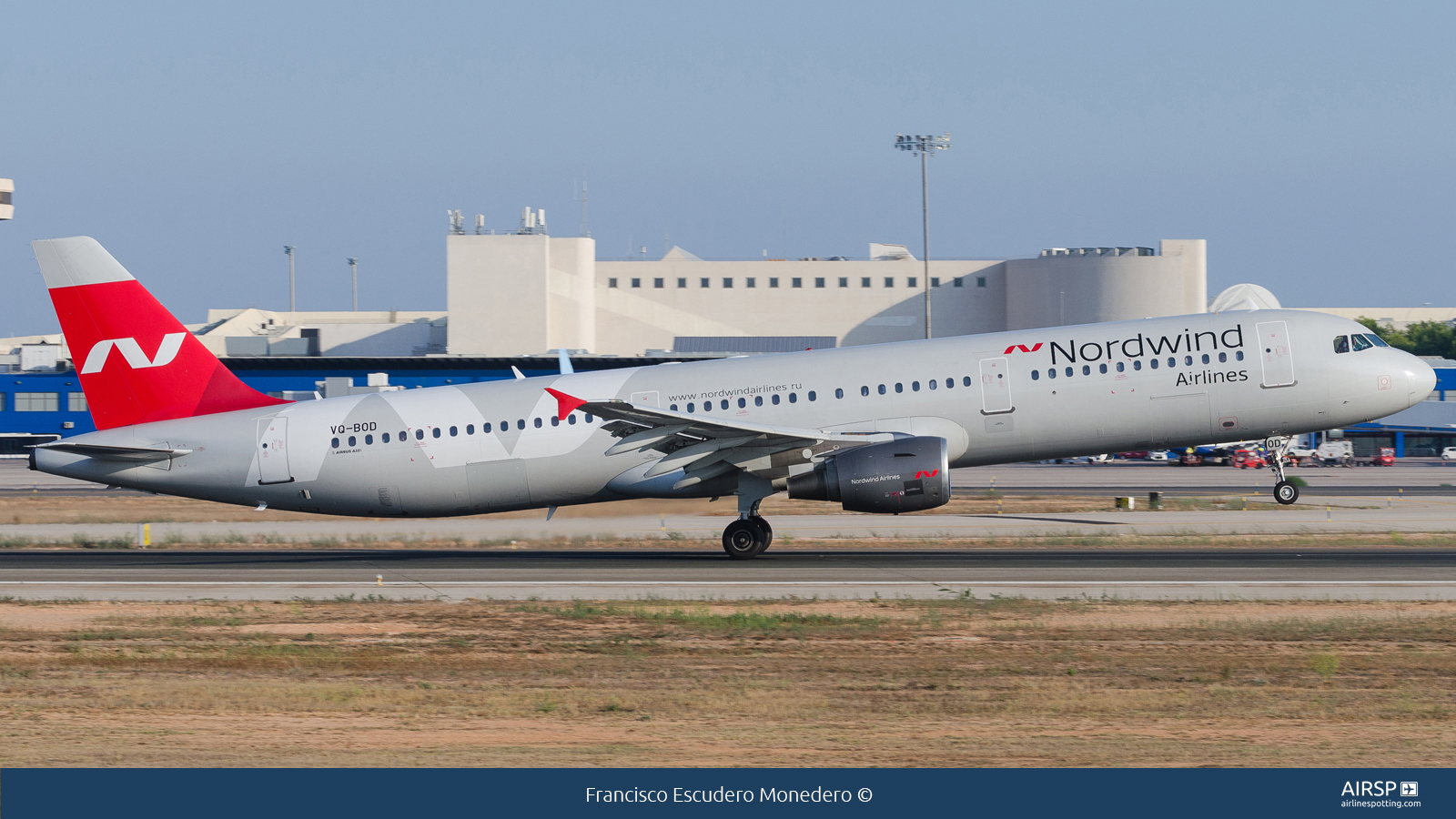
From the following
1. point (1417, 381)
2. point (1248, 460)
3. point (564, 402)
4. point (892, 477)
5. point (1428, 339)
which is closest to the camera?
point (892, 477)

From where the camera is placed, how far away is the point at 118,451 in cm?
2638

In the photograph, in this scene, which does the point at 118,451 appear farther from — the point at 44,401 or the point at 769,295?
the point at 769,295

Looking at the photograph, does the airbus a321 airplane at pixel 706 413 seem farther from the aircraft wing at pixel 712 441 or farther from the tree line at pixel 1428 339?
the tree line at pixel 1428 339

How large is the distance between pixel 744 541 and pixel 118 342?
13.5 metres

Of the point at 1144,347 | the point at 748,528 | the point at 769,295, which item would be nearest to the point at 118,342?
the point at 748,528

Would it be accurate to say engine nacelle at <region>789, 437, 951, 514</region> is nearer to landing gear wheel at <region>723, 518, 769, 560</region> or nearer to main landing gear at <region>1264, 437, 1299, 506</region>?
landing gear wheel at <region>723, 518, 769, 560</region>

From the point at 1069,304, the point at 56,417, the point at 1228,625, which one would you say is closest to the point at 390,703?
the point at 1228,625

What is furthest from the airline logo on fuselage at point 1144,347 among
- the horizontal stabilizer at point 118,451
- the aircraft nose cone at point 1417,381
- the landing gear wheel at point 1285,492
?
the horizontal stabilizer at point 118,451

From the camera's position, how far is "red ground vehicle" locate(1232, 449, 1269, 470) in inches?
3012

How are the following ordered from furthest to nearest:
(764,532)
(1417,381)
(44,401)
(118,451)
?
1. (44,401)
2. (764,532)
3. (1417,381)
4. (118,451)

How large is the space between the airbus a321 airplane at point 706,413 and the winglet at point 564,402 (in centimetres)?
6

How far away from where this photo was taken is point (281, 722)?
12.9 meters

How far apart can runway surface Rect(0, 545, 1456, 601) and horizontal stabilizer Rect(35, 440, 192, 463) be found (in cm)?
225

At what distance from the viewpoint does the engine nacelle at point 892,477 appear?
24.5 meters
